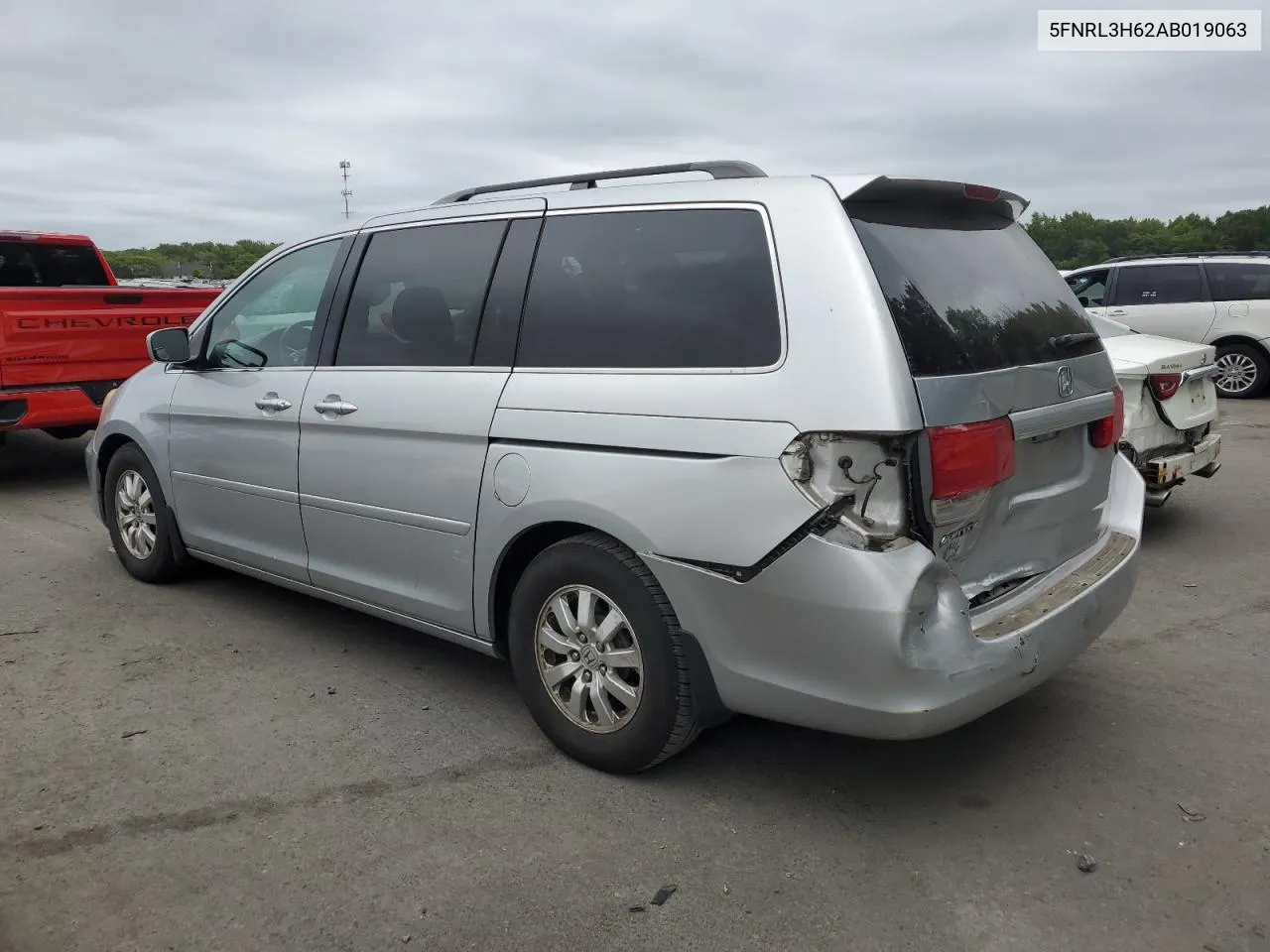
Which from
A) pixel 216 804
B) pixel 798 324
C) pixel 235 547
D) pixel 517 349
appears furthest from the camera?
pixel 235 547

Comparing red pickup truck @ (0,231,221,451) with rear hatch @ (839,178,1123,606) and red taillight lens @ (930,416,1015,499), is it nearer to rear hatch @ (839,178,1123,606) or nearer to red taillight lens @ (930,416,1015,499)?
rear hatch @ (839,178,1123,606)

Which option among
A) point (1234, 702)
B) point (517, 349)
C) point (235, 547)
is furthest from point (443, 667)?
point (1234, 702)

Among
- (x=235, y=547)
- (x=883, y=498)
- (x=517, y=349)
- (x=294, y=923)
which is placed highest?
(x=517, y=349)

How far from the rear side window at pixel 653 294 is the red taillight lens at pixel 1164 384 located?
3.77 metres

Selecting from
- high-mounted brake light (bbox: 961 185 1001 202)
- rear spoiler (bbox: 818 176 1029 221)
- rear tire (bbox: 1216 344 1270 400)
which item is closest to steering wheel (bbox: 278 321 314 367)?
rear spoiler (bbox: 818 176 1029 221)

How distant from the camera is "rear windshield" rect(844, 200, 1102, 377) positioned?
2.86 metres

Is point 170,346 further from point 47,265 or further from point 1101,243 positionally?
point 1101,243

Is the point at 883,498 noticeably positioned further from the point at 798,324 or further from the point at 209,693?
the point at 209,693

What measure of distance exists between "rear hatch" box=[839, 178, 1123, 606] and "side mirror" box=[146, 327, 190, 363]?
10.9ft

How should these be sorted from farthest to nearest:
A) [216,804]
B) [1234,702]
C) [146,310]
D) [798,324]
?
[146,310] < [1234,702] < [216,804] < [798,324]

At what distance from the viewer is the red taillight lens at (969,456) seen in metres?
2.72

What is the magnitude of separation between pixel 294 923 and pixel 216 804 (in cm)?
72

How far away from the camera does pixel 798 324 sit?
112 inches

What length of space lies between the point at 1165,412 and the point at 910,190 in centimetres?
353
